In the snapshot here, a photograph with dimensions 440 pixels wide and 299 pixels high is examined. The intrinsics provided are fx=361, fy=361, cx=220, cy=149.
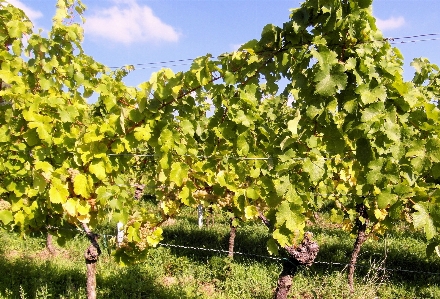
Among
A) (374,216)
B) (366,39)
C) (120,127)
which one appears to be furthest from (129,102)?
(374,216)

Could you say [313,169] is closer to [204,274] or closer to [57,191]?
[57,191]

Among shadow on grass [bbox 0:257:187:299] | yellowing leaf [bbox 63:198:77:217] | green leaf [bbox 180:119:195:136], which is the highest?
green leaf [bbox 180:119:195:136]

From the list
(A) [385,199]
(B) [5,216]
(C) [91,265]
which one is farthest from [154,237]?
(A) [385,199]

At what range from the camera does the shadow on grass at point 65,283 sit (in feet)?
17.6

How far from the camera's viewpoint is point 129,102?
2.68 meters

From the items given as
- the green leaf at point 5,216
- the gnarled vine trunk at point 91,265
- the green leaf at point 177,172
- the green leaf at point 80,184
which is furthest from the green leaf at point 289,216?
the gnarled vine trunk at point 91,265

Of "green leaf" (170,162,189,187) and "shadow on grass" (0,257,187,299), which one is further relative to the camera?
"shadow on grass" (0,257,187,299)

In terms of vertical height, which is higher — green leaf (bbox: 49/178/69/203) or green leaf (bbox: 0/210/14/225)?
green leaf (bbox: 49/178/69/203)

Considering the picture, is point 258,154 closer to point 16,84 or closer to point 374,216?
point 16,84

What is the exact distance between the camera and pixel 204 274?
Answer: 6.46 m

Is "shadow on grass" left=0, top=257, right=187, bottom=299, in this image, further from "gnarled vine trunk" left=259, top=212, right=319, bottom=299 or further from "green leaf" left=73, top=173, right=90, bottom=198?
"green leaf" left=73, top=173, right=90, bottom=198

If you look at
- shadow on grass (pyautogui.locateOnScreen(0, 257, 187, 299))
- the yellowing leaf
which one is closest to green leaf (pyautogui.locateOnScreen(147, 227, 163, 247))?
the yellowing leaf

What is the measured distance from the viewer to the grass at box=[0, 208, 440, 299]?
217 inches

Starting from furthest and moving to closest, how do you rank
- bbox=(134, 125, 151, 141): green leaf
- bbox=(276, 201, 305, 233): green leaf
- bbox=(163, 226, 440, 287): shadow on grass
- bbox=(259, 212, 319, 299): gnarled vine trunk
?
1. bbox=(163, 226, 440, 287): shadow on grass
2. bbox=(259, 212, 319, 299): gnarled vine trunk
3. bbox=(134, 125, 151, 141): green leaf
4. bbox=(276, 201, 305, 233): green leaf
